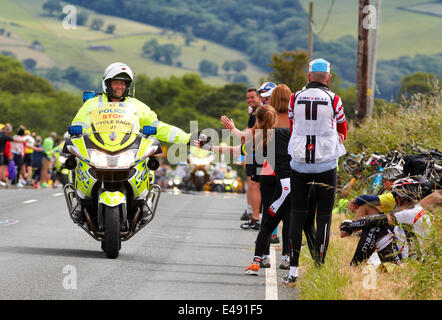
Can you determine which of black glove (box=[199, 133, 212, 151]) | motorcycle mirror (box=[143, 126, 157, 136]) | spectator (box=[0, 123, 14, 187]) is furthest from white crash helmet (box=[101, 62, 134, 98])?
spectator (box=[0, 123, 14, 187])

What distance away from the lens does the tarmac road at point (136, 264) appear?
8234 mm

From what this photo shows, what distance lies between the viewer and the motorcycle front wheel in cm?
999

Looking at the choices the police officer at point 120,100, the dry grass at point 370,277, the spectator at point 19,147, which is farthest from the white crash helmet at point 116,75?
the spectator at point 19,147

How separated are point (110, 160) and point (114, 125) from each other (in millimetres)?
493

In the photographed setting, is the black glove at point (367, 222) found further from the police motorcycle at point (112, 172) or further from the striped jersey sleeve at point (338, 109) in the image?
the police motorcycle at point (112, 172)

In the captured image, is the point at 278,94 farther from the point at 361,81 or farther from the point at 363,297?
the point at 361,81

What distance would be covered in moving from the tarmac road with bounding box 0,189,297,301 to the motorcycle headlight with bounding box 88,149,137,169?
43.0 inches

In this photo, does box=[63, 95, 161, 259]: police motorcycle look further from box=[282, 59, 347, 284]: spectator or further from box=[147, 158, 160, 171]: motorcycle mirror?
box=[282, 59, 347, 284]: spectator

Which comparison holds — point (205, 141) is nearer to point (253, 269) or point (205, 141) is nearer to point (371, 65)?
point (253, 269)

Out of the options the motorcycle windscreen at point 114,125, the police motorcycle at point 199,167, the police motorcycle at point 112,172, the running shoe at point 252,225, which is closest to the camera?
the police motorcycle at point 112,172

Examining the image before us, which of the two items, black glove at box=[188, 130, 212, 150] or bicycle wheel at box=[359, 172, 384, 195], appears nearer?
black glove at box=[188, 130, 212, 150]

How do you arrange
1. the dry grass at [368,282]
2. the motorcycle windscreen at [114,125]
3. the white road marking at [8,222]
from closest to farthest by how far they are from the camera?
1. the dry grass at [368,282]
2. the motorcycle windscreen at [114,125]
3. the white road marking at [8,222]

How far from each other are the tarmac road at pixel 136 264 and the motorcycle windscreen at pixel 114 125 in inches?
53.1
